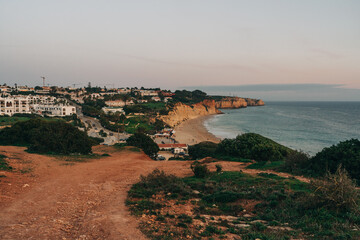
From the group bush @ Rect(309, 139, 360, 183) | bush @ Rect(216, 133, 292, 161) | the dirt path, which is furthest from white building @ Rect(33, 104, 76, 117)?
bush @ Rect(309, 139, 360, 183)

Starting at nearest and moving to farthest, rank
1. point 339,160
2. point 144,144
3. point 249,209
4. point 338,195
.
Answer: point 338,195
point 249,209
point 339,160
point 144,144

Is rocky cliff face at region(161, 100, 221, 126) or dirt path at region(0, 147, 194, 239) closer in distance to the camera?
dirt path at region(0, 147, 194, 239)

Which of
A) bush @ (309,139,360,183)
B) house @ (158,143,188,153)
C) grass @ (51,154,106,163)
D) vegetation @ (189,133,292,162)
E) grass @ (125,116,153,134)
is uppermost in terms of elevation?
bush @ (309,139,360,183)

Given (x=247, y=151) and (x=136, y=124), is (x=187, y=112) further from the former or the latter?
(x=247, y=151)

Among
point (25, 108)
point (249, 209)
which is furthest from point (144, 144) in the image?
point (25, 108)

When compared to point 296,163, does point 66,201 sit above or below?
below

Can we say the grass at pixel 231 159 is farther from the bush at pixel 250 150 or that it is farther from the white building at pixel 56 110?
the white building at pixel 56 110

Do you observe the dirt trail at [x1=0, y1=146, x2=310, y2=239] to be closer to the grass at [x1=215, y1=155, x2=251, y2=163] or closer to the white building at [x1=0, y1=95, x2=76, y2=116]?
the grass at [x1=215, y1=155, x2=251, y2=163]
